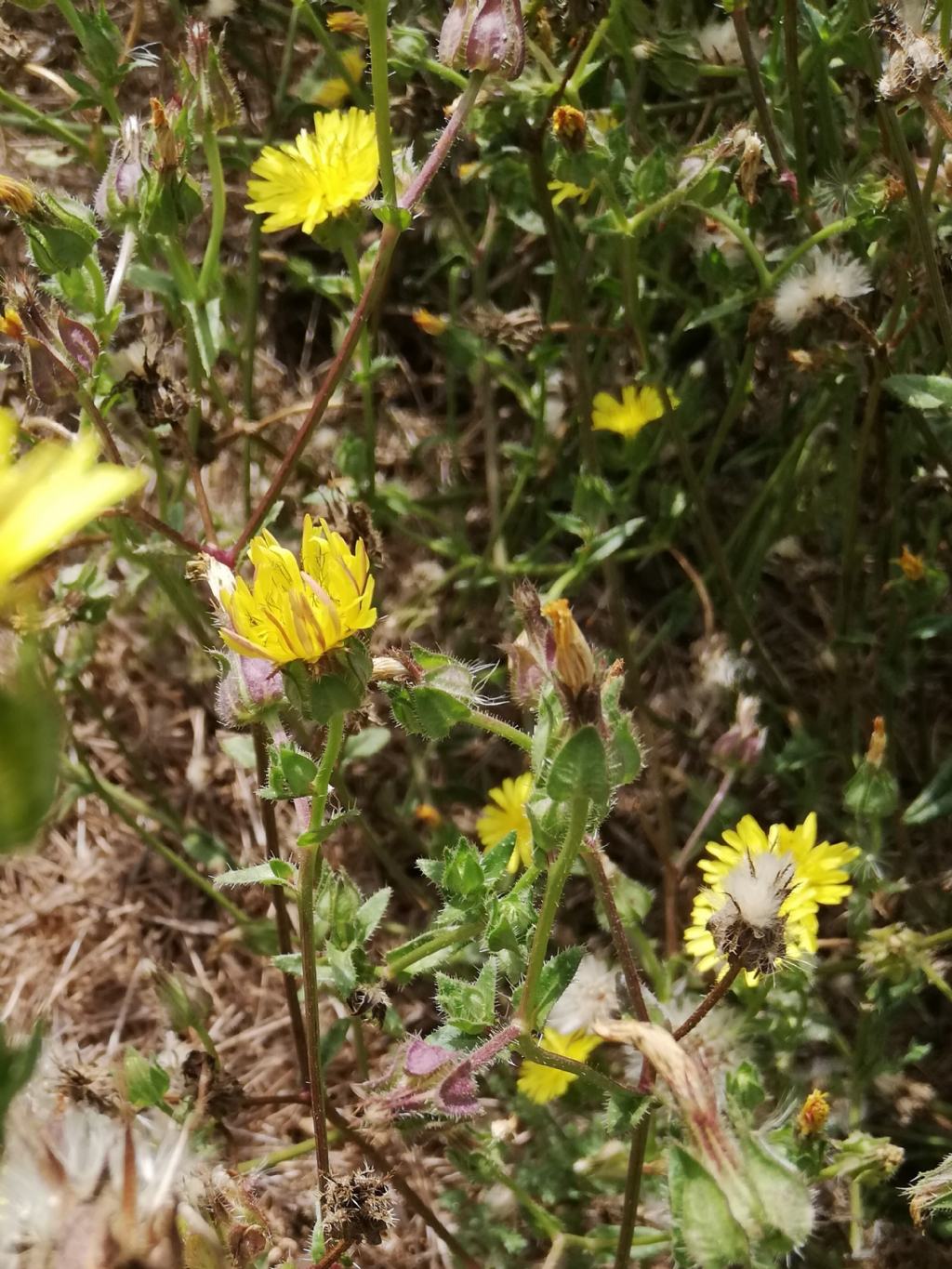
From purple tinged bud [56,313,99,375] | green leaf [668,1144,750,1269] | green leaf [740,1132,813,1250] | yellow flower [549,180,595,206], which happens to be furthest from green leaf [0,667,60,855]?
yellow flower [549,180,595,206]

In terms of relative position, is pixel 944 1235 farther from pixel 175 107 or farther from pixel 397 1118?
pixel 175 107

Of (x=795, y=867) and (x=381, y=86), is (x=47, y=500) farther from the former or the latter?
(x=795, y=867)

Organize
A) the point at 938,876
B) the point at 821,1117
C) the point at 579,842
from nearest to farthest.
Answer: the point at 579,842 → the point at 821,1117 → the point at 938,876

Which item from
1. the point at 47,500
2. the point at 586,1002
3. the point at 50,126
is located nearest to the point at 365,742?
the point at 586,1002

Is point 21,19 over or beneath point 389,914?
over

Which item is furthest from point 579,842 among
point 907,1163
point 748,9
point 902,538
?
point 748,9

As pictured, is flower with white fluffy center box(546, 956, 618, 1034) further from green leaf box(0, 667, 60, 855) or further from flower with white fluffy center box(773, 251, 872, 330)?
green leaf box(0, 667, 60, 855)

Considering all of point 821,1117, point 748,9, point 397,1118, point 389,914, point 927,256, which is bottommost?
point 821,1117

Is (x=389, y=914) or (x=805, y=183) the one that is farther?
(x=389, y=914)

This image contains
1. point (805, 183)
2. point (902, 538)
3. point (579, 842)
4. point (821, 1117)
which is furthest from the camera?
point (902, 538)
